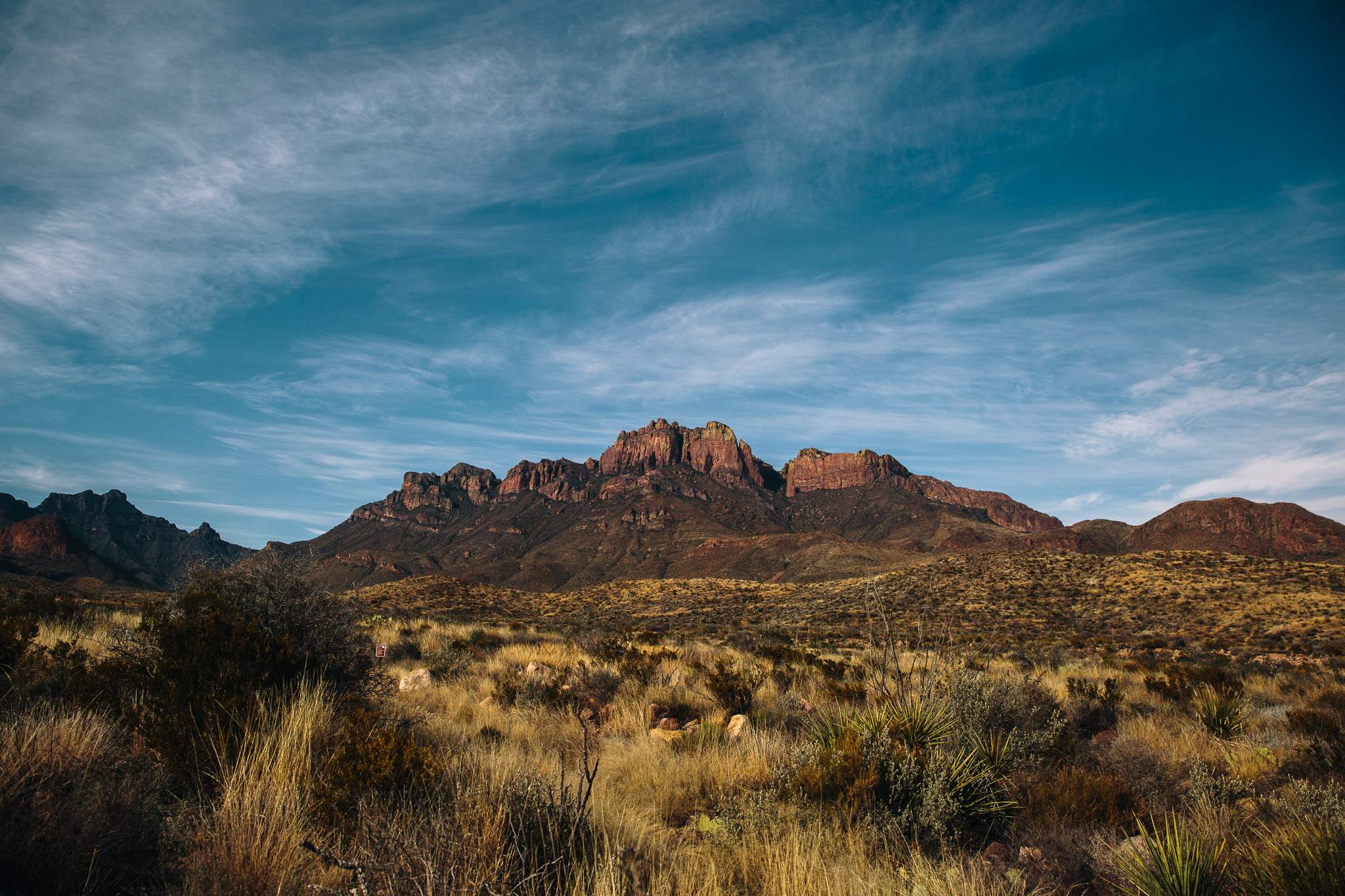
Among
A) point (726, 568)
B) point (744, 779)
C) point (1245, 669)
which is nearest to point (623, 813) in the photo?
point (744, 779)

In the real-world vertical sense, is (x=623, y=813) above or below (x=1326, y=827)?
below

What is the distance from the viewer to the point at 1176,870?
3328 millimetres

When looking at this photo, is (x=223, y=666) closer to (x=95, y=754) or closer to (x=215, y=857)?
(x=95, y=754)

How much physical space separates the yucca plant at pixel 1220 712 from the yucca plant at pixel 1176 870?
6.38 m

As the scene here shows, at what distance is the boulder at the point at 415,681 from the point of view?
372 inches

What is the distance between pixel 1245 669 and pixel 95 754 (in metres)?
22.2

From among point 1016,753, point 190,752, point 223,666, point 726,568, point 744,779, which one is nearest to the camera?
point 190,752

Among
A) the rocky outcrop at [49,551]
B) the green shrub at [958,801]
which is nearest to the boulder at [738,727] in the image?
the green shrub at [958,801]

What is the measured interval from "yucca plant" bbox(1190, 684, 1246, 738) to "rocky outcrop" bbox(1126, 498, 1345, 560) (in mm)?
150963

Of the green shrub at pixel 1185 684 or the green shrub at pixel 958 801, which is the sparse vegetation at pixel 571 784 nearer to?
the green shrub at pixel 958 801

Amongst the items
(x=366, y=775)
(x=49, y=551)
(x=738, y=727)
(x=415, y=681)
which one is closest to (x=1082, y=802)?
(x=738, y=727)

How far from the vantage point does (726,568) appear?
407 feet

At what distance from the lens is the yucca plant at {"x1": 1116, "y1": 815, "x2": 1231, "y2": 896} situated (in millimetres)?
3254

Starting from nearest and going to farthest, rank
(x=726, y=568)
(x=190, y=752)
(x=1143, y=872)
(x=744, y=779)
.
A: 1. (x=1143, y=872)
2. (x=190, y=752)
3. (x=744, y=779)
4. (x=726, y=568)
